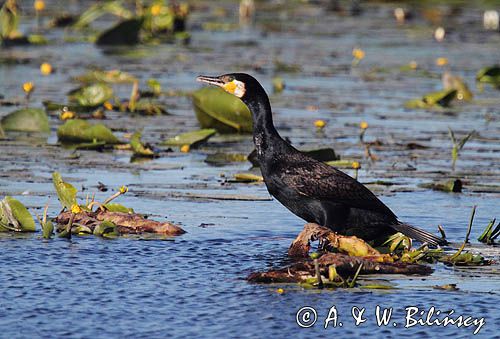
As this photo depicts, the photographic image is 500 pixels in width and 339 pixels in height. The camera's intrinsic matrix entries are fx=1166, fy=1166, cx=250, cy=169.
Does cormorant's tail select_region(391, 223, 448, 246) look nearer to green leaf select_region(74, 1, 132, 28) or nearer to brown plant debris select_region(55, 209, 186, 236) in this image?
brown plant debris select_region(55, 209, 186, 236)

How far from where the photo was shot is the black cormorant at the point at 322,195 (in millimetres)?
7398

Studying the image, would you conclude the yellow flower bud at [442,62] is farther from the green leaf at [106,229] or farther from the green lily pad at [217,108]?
the green leaf at [106,229]

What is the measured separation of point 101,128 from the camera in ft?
35.3

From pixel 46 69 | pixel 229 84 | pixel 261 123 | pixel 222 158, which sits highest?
pixel 229 84

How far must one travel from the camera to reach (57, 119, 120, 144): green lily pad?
1075cm

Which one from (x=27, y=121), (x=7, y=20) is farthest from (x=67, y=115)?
(x=7, y=20)

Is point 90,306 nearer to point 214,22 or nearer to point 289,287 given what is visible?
point 289,287

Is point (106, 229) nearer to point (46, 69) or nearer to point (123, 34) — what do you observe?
point (46, 69)

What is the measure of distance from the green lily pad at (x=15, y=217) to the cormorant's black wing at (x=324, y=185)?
1.66 metres

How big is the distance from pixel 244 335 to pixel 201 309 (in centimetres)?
47

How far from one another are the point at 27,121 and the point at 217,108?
6.12ft

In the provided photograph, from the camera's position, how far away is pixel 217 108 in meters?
11.6

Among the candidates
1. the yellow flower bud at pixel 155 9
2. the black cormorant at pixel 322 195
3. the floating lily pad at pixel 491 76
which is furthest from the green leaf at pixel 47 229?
the yellow flower bud at pixel 155 9

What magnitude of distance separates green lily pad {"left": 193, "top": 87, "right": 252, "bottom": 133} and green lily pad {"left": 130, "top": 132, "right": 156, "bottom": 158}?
1.21 meters
